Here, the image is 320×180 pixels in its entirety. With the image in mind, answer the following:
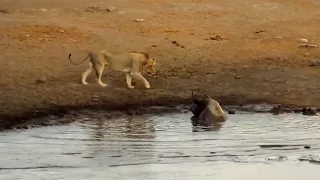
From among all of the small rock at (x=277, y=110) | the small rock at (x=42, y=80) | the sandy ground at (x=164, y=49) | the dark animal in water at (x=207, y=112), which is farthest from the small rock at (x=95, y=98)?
the small rock at (x=277, y=110)

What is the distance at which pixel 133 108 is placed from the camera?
41.1 ft

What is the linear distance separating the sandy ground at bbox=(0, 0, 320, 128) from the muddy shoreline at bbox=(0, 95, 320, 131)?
3 cm

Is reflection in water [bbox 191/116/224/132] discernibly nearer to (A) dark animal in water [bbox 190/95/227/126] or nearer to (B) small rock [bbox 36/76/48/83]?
(A) dark animal in water [bbox 190/95/227/126]

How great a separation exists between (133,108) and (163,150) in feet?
6.93

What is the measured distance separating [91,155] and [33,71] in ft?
13.8

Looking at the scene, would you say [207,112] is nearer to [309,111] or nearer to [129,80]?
[309,111]

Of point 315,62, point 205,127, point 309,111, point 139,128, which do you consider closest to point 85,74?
point 139,128

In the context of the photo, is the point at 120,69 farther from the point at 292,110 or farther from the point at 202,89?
the point at 292,110

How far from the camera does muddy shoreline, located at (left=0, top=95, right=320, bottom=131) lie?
38.7 ft


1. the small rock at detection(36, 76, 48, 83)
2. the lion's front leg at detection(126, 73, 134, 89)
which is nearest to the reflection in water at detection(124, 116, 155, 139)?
the lion's front leg at detection(126, 73, 134, 89)

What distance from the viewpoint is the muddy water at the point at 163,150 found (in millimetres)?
9719

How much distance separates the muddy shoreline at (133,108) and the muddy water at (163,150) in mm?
270

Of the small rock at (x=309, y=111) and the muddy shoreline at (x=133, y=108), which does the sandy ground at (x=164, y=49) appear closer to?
the muddy shoreline at (x=133, y=108)

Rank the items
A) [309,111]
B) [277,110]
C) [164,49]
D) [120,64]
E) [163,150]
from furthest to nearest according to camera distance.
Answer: [164,49] < [120,64] < [277,110] < [309,111] < [163,150]
